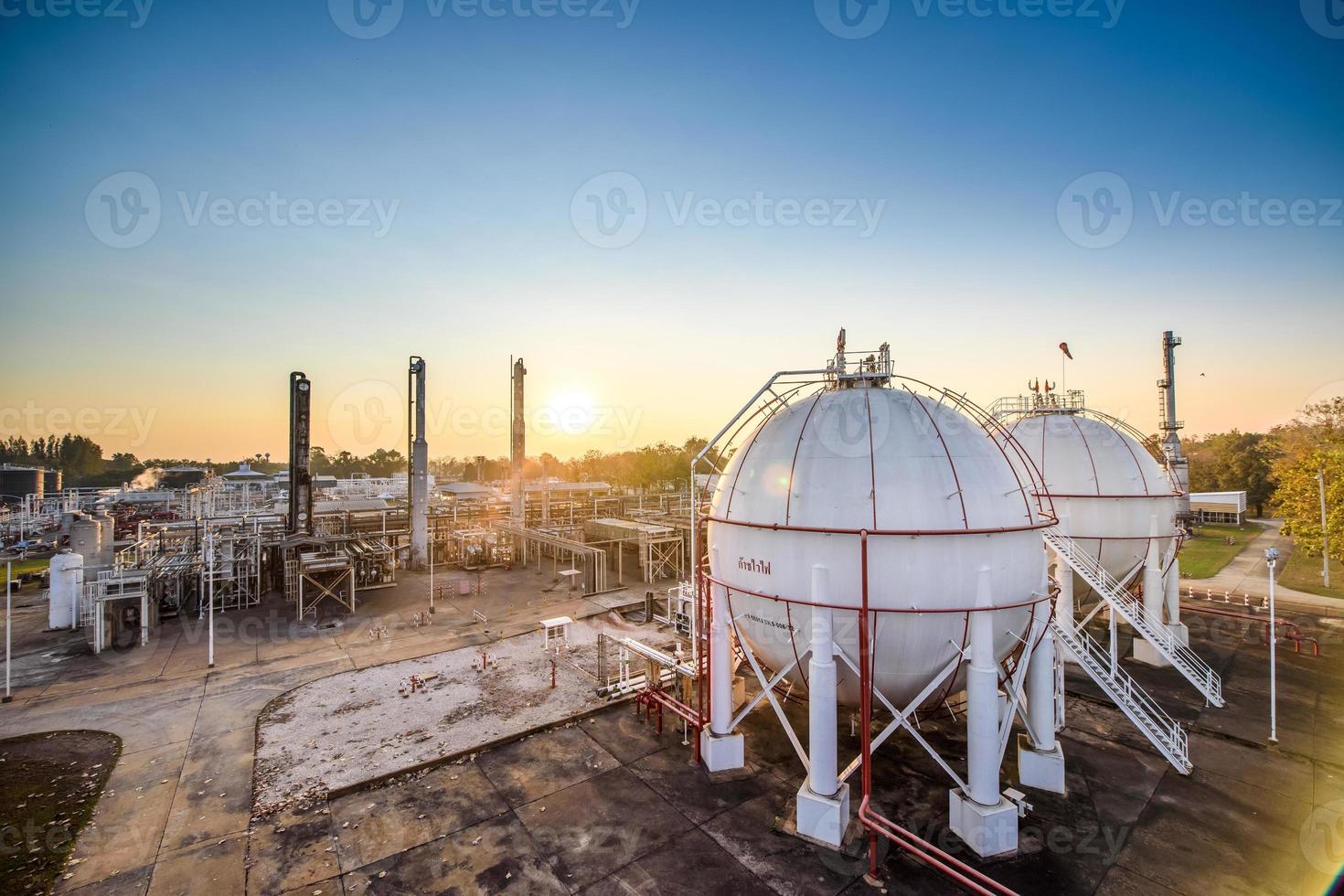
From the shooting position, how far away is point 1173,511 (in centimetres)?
2245

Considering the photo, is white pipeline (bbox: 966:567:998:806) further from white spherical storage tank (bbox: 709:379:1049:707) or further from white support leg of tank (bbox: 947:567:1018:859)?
white spherical storage tank (bbox: 709:379:1049:707)

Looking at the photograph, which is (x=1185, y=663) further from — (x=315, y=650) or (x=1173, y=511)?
(x=315, y=650)

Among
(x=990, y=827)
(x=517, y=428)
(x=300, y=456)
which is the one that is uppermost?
(x=517, y=428)

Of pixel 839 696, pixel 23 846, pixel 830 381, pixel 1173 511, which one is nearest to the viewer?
pixel 23 846

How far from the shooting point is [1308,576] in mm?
37156

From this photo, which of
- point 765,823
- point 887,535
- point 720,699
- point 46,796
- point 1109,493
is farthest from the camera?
point 1109,493

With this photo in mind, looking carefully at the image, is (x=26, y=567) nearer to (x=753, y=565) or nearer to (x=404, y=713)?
(x=404, y=713)

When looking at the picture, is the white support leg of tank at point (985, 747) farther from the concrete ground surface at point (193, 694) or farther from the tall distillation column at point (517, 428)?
the tall distillation column at point (517, 428)

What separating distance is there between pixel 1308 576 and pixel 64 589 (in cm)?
7265

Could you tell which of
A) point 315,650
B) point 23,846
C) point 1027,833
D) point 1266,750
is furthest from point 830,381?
point 315,650

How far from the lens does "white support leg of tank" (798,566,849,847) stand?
11.8 metres

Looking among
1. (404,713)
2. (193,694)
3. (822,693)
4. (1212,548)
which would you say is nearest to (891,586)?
(822,693)

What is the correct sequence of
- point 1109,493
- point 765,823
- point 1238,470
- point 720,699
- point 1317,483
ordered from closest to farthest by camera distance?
point 765,823 → point 720,699 → point 1109,493 → point 1317,483 → point 1238,470

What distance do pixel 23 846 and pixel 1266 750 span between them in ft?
99.4
